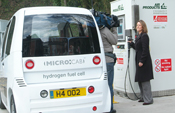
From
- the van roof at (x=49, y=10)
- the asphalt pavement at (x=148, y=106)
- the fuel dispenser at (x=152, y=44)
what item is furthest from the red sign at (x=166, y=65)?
the van roof at (x=49, y=10)

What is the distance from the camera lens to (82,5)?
1460 cm

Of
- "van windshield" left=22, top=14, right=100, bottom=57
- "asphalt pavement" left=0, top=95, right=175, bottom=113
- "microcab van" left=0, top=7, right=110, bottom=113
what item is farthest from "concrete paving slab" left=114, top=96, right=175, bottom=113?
"van windshield" left=22, top=14, right=100, bottom=57

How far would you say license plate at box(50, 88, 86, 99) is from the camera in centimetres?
378

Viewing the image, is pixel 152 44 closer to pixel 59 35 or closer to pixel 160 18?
pixel 160 18

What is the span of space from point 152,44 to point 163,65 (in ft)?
2.12

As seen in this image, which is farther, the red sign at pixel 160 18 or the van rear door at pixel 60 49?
the red sign at pixel 160 18

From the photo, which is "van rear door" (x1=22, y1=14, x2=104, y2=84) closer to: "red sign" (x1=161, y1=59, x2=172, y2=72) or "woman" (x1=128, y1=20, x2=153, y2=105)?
"woman" (x1=128, y1=20, x2=153, y2=105)

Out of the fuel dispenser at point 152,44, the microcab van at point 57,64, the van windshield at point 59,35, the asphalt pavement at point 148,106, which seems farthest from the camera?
the fuel dispenser at point 152,44

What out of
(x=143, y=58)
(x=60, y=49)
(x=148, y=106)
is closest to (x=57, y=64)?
(x=60, y=49)

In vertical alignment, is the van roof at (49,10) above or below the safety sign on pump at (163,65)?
above

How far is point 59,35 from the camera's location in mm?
3994

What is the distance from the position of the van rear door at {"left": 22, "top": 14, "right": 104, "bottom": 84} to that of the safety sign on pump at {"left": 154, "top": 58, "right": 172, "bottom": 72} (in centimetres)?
297

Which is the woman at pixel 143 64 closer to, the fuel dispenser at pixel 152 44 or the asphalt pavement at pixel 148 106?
the asphalt pavement at pixel 148 106

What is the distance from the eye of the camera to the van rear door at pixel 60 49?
3773mm
